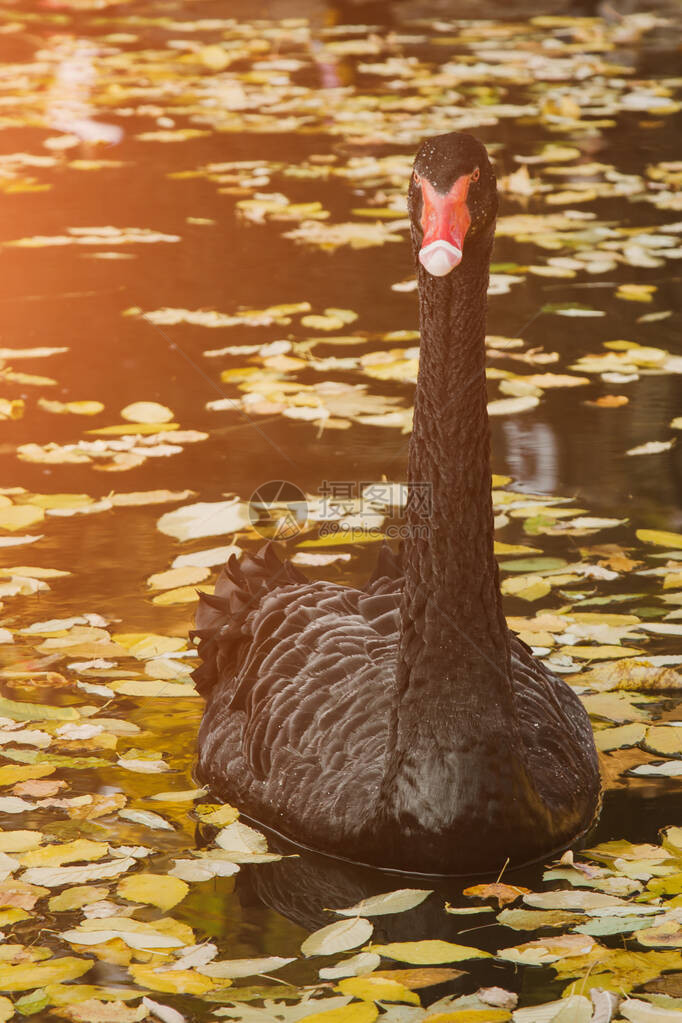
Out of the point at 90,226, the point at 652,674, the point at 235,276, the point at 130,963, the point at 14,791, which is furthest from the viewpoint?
the point at 90,226

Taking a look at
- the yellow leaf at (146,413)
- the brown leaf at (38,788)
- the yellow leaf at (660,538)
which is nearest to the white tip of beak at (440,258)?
the brown leaf at (38,788)

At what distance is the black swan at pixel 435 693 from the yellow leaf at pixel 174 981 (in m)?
0.59

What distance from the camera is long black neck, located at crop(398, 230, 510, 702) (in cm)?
350

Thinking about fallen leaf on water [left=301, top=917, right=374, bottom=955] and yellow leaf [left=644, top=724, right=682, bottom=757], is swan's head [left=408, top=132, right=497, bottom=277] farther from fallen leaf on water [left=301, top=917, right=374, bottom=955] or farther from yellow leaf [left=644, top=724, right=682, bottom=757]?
yellow leaf [left=644, top=724, right=682, bottom=757]

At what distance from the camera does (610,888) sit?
12.0 feet

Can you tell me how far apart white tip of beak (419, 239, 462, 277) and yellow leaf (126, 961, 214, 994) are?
1.52 m

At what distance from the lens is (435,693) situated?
11.9ft

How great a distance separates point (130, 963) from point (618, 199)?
325 inches

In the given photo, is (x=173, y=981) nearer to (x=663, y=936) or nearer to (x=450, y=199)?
(x=663, y=936)

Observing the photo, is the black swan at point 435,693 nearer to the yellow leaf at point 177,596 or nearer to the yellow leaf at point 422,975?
the yellow leaf at point 422,975

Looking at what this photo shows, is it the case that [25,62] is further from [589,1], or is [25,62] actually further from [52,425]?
[52,425]

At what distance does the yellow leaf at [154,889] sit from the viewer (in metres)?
3.65

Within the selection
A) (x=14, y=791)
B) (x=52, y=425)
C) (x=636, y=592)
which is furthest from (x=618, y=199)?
(x=14, y=791)

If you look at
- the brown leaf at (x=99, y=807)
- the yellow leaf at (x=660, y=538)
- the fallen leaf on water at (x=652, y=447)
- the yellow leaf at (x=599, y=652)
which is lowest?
the brown leaf at (x=99, y=807)
